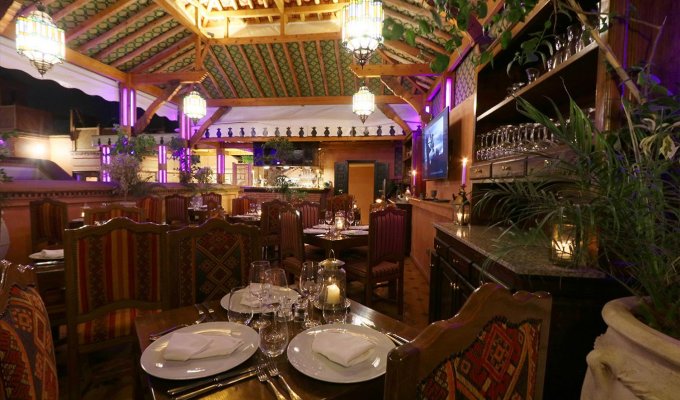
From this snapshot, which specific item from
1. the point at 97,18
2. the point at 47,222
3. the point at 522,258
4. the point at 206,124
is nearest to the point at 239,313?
the point at 522,258

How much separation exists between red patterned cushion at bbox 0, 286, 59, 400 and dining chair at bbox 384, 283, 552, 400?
0.71m

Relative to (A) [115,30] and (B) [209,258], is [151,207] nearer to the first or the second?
(B) [209,258]

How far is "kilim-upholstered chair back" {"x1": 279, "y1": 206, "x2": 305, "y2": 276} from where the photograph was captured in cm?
294

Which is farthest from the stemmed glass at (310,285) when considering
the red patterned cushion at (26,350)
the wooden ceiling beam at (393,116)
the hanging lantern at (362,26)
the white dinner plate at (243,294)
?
the wooden ceiling beam at (393,116)

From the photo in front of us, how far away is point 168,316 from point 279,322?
1.90ft

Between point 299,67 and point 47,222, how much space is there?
21.9 ft

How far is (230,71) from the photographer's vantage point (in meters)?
8.80

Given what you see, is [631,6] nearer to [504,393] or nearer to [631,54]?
[631,54]

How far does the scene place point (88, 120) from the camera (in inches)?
416

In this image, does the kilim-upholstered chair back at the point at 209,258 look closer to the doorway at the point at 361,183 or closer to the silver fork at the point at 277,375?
the silver fork at the point at 277,375

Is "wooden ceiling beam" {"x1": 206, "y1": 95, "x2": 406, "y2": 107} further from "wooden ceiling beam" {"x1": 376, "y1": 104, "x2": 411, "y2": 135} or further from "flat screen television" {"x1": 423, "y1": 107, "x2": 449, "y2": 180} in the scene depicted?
"flat screen television" {"x1": 423, "y1": 107, "x2": 449, "y2": 180}

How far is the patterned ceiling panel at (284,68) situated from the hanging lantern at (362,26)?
4.86 m

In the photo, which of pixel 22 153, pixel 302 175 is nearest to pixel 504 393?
pixel 302 175

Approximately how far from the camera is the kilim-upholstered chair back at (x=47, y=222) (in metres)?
3.25
